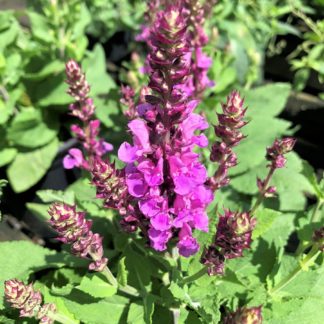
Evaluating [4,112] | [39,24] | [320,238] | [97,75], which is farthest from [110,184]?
[39,24]

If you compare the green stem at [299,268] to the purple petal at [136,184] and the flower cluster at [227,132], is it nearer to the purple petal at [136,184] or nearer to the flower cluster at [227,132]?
the flower cluster at [227,132]

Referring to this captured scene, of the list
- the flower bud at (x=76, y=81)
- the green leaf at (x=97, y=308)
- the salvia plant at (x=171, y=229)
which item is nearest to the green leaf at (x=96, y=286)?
the salvia plant at (x=171, y=229)

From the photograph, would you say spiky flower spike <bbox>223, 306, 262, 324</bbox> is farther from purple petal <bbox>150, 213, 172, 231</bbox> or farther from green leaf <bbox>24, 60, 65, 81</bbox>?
green leaf <bbox>24, 60, 65, 81</bbox>

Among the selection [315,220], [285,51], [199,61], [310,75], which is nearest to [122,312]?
[315,220]

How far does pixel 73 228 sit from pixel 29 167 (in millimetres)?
1359

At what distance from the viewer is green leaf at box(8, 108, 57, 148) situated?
2.17 meters

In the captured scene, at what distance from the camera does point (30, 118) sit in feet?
7.22

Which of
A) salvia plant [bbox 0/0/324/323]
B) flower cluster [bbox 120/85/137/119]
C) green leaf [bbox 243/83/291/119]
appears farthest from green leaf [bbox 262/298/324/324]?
green leaf [bbox 243/83/291/119]

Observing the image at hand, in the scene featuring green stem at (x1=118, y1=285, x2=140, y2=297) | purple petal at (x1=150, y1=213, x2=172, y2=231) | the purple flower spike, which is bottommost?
green stem at (x1=118, y1=285, x2=140, y2=297)

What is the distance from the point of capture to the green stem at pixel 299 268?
1284mm

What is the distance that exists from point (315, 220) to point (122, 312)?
75cm

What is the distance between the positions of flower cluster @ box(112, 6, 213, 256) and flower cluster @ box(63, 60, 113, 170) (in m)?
0.45

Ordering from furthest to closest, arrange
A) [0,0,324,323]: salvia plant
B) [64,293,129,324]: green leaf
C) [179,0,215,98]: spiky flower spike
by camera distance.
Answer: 1. [179,0,215,98]: spiky flower spike
2. [64,293,129,324]: green leaf
3. [0,0,324,323]: salvia plant

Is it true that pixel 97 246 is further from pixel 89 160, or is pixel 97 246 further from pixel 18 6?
pixel 18 6
